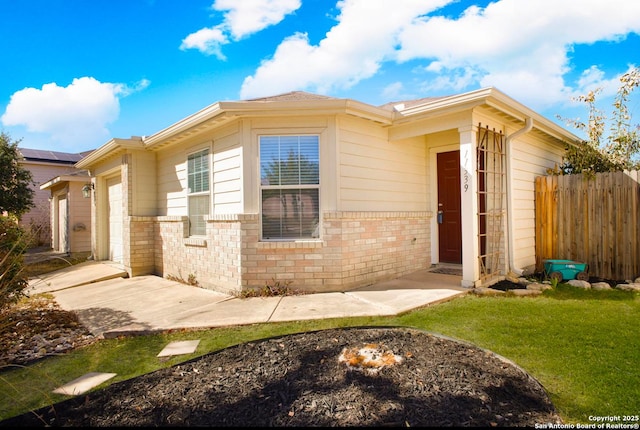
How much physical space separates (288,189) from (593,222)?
5.80 meters

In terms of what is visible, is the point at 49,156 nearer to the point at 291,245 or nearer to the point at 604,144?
the point at 291,245

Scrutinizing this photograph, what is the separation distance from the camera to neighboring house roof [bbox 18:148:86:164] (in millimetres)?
16050

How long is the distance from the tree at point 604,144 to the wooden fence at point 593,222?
0.98m

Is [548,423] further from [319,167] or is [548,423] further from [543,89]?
[543,89]

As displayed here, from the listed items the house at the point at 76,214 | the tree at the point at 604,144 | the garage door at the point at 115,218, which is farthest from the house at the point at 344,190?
the house at the point at 76,214

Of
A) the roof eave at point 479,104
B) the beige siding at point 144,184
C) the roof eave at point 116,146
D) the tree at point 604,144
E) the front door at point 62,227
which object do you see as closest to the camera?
the roof eave at point 479,104

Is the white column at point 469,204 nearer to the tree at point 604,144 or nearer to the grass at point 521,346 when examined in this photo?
the grass at point 521,346

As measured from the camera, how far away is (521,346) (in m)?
3.18

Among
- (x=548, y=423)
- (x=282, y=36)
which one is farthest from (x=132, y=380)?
(x=282, y=36)

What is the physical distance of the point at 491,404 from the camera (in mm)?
2141

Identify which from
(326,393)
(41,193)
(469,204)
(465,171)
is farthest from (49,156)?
→ (326,393)

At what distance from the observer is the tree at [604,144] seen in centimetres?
749

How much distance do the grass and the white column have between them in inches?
25.2

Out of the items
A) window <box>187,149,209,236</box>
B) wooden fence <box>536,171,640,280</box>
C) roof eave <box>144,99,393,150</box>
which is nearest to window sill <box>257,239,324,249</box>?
window <box>187,149,209,236</box>
